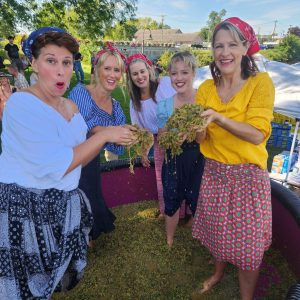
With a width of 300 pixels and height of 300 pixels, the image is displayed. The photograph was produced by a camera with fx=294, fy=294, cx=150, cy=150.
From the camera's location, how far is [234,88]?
224cm

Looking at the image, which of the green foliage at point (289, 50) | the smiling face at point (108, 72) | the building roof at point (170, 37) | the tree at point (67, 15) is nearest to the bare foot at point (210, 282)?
the smiling face at point (108, 72)

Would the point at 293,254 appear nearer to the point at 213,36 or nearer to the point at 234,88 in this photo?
the point at 234,88

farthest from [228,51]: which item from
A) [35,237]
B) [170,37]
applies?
[170,37]

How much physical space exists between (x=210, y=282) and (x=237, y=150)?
1.65 metres

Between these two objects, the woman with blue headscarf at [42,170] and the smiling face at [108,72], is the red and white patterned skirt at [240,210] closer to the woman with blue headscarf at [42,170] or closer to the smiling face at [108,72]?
the woman with blue headscarf at [42,170]

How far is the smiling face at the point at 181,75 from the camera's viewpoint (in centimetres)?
320

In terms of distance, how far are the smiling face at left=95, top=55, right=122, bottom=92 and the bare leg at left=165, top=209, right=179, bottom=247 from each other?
70.7 inches

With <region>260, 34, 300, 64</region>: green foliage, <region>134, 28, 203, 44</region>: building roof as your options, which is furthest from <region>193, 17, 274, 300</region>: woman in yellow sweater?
<region>134, 28, 203, 44</region>: building roof

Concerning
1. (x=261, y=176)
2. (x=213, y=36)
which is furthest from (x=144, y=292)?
(x=213, y=36)

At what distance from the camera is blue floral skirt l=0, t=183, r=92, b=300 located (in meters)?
1.81

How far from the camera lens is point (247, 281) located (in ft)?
8.36

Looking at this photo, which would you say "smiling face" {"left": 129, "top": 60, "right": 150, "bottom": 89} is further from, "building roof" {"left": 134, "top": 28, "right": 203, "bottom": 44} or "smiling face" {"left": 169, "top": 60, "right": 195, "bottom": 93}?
"building roof" {"left": 134, "top": 28, "right": 203, "bottom": 44}

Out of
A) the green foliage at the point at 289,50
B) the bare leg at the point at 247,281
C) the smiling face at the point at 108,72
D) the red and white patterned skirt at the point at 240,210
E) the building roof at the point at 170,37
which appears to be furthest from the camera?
the building roof at the point at 170,37

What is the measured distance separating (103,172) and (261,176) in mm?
2830
